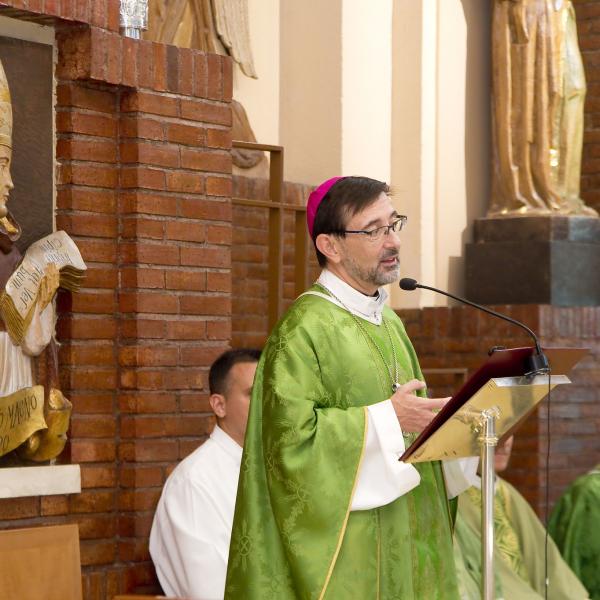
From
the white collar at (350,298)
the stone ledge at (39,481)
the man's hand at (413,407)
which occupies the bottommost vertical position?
the stone ledge at (39,481)

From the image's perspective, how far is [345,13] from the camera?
25.1ft

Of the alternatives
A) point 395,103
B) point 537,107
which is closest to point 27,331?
point 395,103

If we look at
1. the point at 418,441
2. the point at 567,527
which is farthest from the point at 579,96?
the point at 418,441

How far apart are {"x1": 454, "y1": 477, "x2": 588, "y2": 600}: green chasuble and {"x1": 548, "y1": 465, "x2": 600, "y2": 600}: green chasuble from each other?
110 millimetres

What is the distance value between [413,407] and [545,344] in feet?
12.7

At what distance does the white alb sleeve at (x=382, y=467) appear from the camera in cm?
359

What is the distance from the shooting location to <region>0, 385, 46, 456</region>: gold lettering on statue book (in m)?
4.60

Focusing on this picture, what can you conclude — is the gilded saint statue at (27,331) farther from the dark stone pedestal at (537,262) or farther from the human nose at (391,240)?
the dark stone pedestal at (537,262)

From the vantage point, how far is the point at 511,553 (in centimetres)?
625

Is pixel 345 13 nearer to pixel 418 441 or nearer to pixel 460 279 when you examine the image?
pixel 460 279

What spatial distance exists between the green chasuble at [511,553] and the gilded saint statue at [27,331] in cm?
184

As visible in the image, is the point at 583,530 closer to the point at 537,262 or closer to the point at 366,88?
the point at 537,262

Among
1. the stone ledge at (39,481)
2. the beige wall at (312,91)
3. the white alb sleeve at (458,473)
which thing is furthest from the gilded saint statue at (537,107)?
the white alb sleeve at (458,473)

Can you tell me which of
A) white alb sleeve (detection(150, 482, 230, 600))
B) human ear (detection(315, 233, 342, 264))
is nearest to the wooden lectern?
human ear (detection(315, 233, 342, 264))
